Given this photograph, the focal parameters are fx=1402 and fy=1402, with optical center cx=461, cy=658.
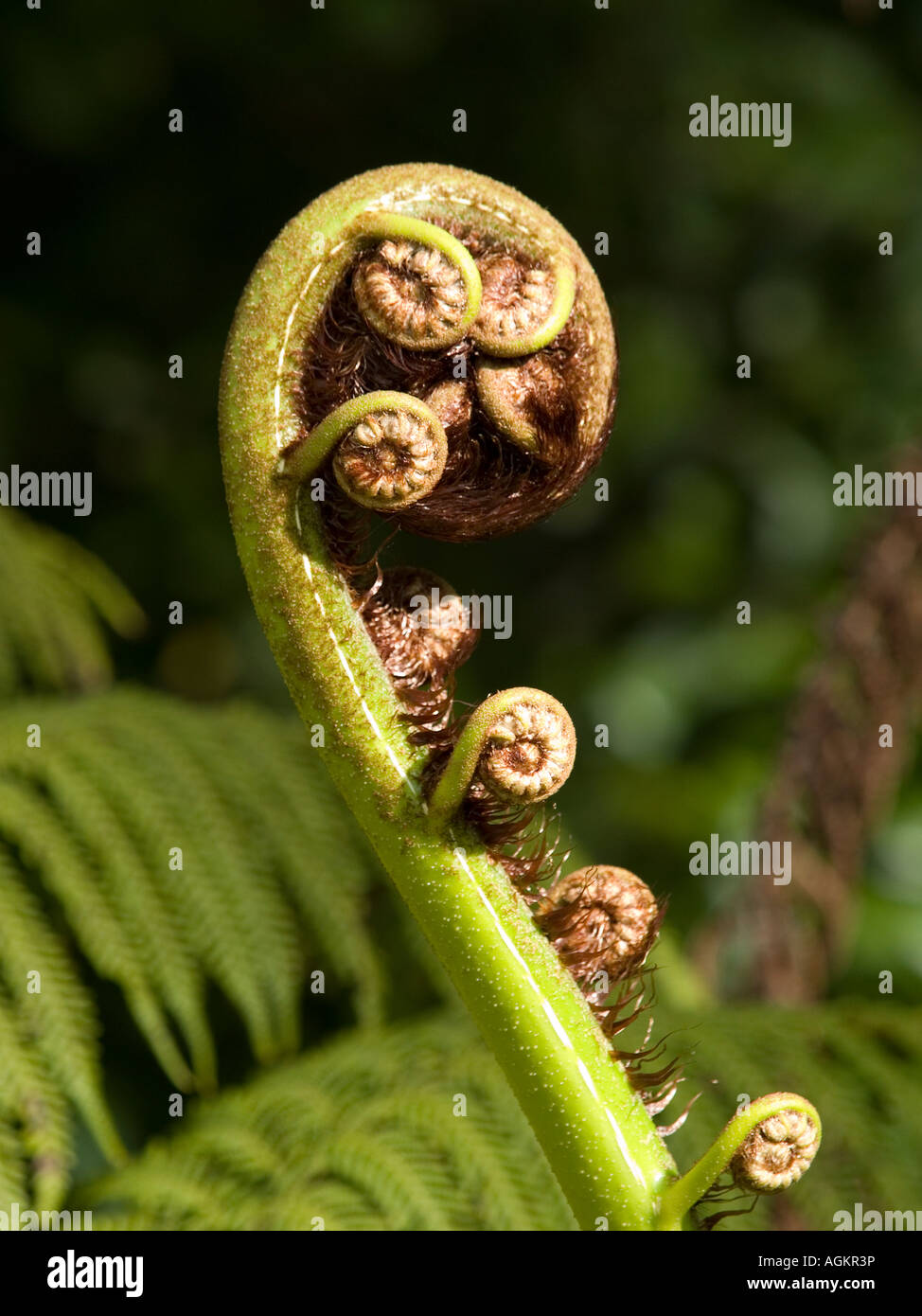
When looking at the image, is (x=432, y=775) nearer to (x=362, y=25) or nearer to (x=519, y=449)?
(x=519, y=449)

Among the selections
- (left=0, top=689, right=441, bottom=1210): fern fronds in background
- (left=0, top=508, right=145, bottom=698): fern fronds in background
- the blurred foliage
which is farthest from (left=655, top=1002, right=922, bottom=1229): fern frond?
the blurred foliage

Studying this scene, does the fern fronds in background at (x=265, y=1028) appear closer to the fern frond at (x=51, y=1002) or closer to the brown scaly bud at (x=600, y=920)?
the fern frond at (x=51, y=1002)

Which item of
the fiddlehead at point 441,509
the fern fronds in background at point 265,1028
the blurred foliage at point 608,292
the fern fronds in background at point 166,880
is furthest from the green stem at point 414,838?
the blurred foliage at point 608,292

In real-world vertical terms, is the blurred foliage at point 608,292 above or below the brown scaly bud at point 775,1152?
above

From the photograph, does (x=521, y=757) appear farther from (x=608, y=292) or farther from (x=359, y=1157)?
(x=608, y=292)

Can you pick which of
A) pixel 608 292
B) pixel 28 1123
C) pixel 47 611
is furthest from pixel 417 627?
pixel 608 292
